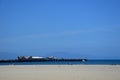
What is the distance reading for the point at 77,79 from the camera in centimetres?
1822

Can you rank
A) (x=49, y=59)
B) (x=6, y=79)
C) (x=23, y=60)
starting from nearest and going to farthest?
(x=6, y=79) → (x=23, y=60) → (x=49, y=59)

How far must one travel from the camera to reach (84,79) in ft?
59.8

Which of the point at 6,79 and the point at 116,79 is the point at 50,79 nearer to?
the point at 6,79

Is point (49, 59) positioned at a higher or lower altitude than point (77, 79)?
higher

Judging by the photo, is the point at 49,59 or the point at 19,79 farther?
the point at 49,59

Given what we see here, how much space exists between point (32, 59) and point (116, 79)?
87.9 m

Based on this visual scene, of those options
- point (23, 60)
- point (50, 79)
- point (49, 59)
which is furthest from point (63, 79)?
point (49, 59)

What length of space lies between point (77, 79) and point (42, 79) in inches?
90.8

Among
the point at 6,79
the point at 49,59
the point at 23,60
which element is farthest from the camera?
the point at 49,59

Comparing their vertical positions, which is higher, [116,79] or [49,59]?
[49,59]

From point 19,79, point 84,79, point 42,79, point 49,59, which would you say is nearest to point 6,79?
point 19,79

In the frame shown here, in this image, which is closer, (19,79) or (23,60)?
(19,79)

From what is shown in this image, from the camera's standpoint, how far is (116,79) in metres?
18.2

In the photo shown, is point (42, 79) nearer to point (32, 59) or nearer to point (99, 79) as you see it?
point (99, 79)
